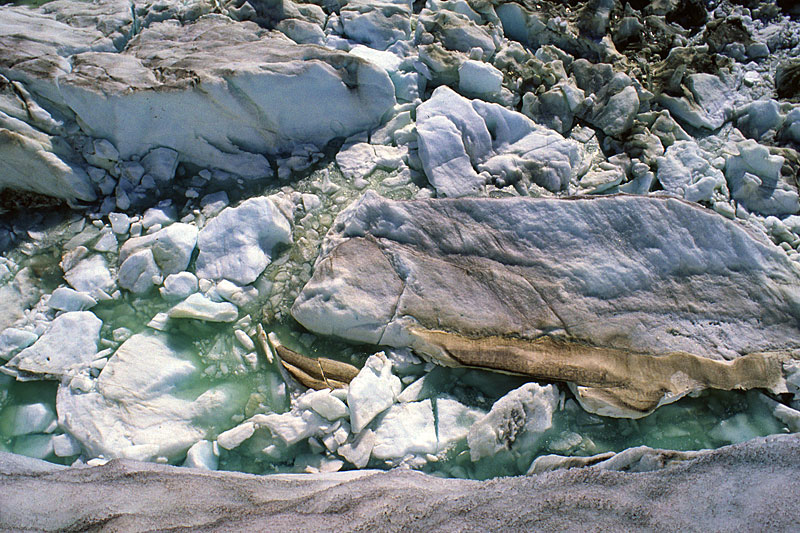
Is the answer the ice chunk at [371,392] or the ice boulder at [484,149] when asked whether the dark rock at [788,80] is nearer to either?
the ice boulder at [484,149]

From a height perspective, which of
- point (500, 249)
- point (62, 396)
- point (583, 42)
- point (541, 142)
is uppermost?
point (583, 42)

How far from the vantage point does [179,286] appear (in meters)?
Answer: 3.13

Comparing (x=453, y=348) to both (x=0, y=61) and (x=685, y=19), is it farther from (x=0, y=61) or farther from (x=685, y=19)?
(x=685, y=19)

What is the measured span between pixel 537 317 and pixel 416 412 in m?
0.83

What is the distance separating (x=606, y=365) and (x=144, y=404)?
2.36m

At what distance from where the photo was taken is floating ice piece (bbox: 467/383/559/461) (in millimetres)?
2508

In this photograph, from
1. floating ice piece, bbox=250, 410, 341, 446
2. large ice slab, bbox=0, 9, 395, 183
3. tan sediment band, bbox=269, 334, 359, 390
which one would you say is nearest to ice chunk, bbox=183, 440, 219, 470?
floating ice piece, bbox=250, 410, 341, 446

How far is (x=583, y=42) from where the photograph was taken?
15.3 ft

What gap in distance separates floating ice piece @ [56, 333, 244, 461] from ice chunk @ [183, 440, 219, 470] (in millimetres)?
67

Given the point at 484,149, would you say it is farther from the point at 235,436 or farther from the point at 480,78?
the point at 235,436

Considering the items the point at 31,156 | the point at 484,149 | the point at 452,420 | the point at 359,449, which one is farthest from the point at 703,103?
the point at 31,156

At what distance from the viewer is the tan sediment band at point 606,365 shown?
106 inches

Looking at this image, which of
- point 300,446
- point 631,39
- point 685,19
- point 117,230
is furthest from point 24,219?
point 685,19

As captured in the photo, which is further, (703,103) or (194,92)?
(703,103)
